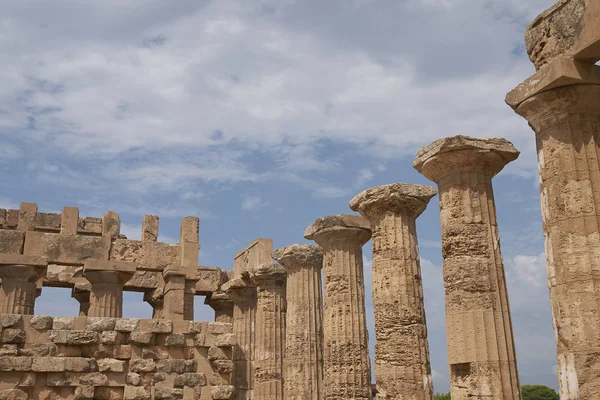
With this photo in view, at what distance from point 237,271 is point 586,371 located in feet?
52.3

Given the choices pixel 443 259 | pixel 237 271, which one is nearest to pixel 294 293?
pixel 237 271

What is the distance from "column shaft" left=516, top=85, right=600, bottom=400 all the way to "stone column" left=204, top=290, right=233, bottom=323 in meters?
17.2

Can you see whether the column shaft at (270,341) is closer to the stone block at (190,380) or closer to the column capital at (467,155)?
the stone block at (190,380)

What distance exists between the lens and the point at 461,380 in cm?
1074

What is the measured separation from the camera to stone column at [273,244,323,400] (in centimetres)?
1741

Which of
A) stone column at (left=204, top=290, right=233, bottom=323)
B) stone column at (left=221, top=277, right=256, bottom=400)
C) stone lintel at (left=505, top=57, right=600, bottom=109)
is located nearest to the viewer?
stone lintel at (left=505, top=57, right=600, bottom=109)

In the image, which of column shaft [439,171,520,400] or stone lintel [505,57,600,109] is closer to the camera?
stone lintel [505,57,600,109]

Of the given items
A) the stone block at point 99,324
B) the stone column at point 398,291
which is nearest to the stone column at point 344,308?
the stone column at point 398,291

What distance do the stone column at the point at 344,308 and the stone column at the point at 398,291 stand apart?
124 cm

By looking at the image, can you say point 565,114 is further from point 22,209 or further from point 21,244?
point 22,209

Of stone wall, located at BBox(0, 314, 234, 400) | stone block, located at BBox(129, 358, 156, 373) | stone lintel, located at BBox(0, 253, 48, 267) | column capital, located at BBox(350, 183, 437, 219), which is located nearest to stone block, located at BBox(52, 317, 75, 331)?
stone wall, located at BBox(0, 314, 234, 400)

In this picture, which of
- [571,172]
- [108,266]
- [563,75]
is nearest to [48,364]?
[108,266]

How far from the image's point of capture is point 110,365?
14.1 metres

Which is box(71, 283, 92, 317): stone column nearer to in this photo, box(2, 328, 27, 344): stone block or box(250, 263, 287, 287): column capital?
box(250, 263, 287, 287): column capital
